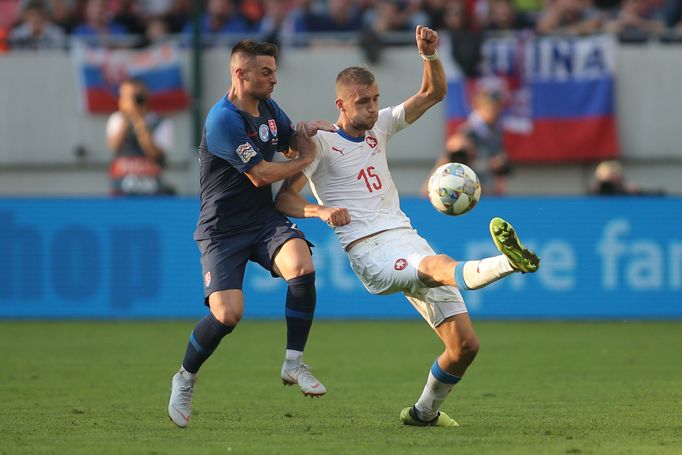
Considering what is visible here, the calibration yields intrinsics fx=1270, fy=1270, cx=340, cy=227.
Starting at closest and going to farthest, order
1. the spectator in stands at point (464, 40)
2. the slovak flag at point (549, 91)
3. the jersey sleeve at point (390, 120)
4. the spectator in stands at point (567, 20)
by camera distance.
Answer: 1. the jersey sleeve at point (390, 120)
2. the spectator in stands at point (464, 40)
3. the slovak flag at point (549, 91)
4. the spectator in stands at point (567, 20)

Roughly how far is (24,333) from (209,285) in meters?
6.87

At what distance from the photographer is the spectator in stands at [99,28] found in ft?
61.4

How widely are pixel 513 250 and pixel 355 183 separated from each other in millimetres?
Answer: 1491

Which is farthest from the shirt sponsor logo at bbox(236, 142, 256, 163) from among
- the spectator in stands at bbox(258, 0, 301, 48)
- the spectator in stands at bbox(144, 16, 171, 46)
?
the spectator in stands at bbox(144, 16, 171, 46)

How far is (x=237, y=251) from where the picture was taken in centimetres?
809

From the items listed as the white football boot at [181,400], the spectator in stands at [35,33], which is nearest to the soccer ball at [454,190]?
the white football boot at [181,400]

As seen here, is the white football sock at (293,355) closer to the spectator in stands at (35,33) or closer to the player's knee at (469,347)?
the player's knee at (469,347)

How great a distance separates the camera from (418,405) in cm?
803

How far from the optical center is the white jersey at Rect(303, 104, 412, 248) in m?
8.02

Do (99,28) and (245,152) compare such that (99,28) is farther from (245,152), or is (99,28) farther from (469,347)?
(469,347)

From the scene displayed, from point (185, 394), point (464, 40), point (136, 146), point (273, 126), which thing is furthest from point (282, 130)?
point (464, 40)

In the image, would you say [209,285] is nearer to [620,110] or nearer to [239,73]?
[239,73]

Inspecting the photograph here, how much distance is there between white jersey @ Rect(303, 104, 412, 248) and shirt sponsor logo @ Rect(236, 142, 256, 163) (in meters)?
0.39

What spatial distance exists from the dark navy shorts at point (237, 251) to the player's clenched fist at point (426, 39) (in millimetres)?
1412
